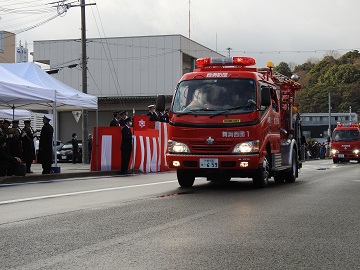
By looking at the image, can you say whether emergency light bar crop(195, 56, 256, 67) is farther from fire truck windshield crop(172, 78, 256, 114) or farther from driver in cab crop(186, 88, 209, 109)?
driver in cab crop(186, 88, 209, 109)

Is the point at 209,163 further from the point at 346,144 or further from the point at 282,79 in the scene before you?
the point at 346,144

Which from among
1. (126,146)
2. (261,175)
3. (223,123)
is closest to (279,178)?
(261,175)

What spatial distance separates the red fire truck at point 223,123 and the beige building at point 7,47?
4869cm

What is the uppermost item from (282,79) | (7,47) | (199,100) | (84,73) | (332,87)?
(7,47)

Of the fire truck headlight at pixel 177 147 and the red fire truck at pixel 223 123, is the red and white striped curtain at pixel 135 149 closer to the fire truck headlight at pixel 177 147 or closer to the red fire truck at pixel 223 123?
the red fire truck at pixel 223 123

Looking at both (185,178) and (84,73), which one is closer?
(185,178)

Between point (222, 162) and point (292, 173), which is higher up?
point (222, 162)

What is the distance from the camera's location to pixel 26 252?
5461mm

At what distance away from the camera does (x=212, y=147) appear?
11.6 metres

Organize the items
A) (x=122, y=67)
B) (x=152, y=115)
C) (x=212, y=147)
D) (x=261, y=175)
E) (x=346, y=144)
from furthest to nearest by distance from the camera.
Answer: (x=122, y=67) < (x=346, y=144) < (x=152, y=115) < (x=261, y=175) < (x=212, y=147)

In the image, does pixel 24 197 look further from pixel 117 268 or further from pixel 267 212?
pixel 117 268

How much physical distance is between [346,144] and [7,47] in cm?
3815

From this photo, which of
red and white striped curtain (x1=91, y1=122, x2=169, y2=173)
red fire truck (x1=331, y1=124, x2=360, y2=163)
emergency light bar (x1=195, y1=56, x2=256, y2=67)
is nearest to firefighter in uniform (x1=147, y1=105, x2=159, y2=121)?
red and white striped curtain (x1=91, y1=122, x2=169, y2=173)

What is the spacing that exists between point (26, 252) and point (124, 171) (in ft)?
43.8
